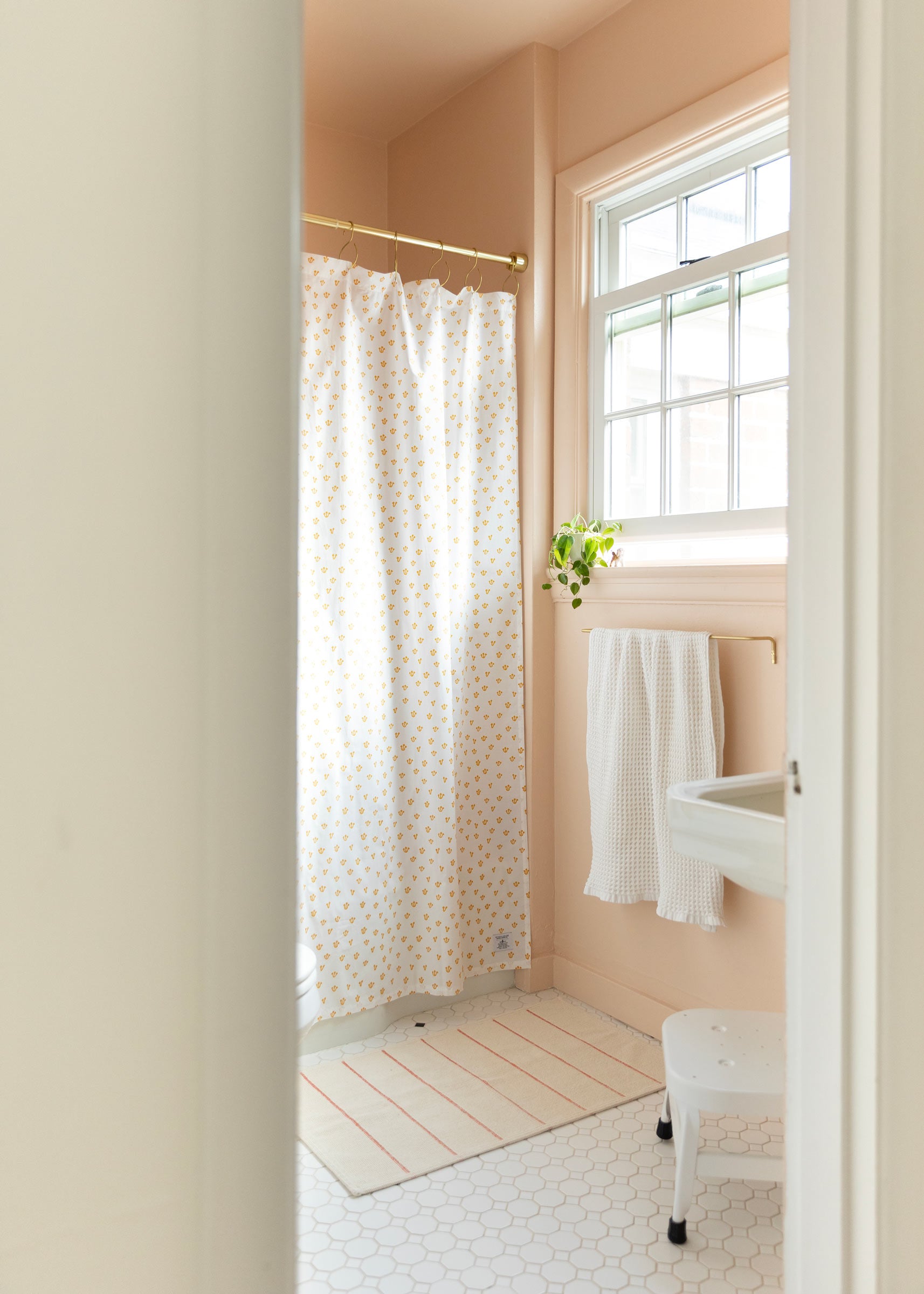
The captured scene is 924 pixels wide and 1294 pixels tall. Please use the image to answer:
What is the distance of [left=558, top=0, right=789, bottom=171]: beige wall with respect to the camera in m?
2.12

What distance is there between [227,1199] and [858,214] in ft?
3.19

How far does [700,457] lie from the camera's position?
93.7 inches

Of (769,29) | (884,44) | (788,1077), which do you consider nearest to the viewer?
(884,44)

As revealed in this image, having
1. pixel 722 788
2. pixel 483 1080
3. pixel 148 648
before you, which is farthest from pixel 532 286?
pixel 148 648

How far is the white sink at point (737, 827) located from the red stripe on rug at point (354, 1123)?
851mm

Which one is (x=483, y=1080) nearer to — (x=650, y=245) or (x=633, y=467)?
(x=633, y=467)

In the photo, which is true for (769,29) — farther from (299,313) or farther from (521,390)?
(299,313)

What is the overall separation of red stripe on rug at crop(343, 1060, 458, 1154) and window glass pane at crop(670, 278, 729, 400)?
5.84 feet

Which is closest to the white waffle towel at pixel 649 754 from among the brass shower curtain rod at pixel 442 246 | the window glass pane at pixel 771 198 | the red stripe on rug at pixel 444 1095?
the red stripe on rug at pixel 444 1095

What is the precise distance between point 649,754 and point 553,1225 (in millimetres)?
1056

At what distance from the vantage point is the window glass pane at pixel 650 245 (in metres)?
2.46

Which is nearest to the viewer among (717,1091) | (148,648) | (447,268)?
(148,648)

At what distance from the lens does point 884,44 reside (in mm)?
917

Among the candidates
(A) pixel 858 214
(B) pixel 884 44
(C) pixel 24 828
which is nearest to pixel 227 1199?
(C) pixel 24 828
